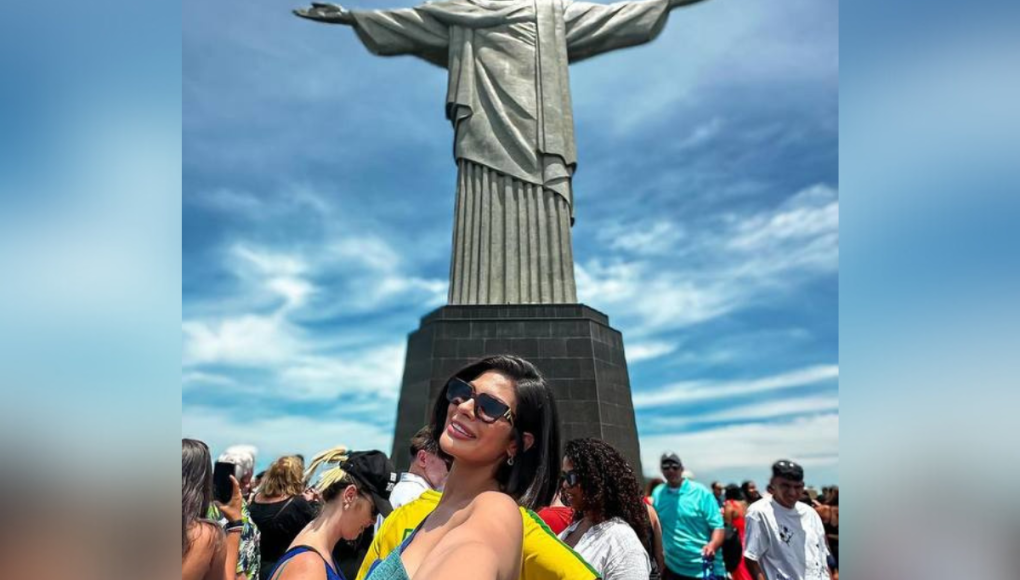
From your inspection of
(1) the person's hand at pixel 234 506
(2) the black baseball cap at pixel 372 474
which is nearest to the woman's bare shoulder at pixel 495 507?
(2) the black baseball cap at pixel 372 474

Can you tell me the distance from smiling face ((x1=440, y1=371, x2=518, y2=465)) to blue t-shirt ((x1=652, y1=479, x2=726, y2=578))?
584cm

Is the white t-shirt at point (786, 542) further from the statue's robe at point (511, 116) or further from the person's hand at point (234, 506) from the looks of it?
the statue's robe at point (511, 116)

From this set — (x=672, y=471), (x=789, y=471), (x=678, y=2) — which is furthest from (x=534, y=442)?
(x=678, y=2)

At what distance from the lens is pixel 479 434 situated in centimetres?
180

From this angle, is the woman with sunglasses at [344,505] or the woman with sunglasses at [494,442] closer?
the woman with sunglasses at [494,442]

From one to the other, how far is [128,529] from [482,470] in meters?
0.90

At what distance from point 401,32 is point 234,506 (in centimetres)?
1105

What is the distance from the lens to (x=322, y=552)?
2.97 meters

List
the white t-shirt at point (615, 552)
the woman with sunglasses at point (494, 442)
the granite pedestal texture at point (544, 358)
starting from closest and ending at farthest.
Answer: the woman with sunglasses at point (494, 442), the white t-shirt at point (615, 552), the granite pedestal texture at point (544, 358)

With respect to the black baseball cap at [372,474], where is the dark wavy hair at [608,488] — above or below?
below

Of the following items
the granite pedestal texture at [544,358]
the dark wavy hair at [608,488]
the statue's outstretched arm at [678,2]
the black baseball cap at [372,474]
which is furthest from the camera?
the statue's outstretched arm at [678,2]

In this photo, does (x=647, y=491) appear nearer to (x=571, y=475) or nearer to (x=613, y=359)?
(x=613, y=359)

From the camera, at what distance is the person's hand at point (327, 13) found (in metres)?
13.0

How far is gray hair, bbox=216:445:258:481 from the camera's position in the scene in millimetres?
4578
